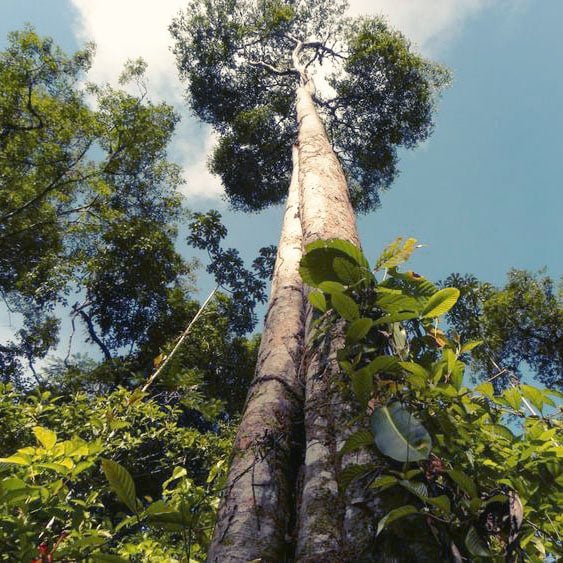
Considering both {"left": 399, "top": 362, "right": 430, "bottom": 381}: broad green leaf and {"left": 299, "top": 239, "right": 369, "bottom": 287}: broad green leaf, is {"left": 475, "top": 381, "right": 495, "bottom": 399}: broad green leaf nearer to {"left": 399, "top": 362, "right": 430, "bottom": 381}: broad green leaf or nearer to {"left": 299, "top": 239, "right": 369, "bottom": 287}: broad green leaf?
{"left": 399, "top": 362, "right": 430, "bottom": 381}: broad green leaf

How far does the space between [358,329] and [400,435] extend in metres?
0.45

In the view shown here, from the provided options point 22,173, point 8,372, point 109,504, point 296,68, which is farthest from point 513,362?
point 22,173

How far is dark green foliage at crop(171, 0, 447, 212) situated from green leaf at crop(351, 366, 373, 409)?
9890 millimetres

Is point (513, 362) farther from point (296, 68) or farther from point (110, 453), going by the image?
point (110, 453)

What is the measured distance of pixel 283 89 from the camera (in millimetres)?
11633

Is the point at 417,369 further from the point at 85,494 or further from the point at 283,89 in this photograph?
the point at 283,89

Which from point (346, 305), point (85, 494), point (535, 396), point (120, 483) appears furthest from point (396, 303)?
point (85, 494)

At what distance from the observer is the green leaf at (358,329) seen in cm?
169

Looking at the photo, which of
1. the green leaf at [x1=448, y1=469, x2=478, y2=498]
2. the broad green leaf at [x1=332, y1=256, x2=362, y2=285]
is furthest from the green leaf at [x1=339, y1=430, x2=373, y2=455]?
the broad green leaf at [x1=332, y1=256, x2=362, y2=285]

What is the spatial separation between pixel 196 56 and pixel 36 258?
625 centimetres

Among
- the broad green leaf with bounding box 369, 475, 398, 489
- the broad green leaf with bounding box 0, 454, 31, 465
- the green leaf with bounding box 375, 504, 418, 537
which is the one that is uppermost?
the broad green leaf with bounding box 0, 454, 31, 465

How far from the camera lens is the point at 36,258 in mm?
11203

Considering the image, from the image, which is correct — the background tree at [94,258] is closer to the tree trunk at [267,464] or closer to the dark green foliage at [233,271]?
the dark green foliage at [233,271]

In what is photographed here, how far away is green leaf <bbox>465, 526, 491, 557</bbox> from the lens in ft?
3.87
